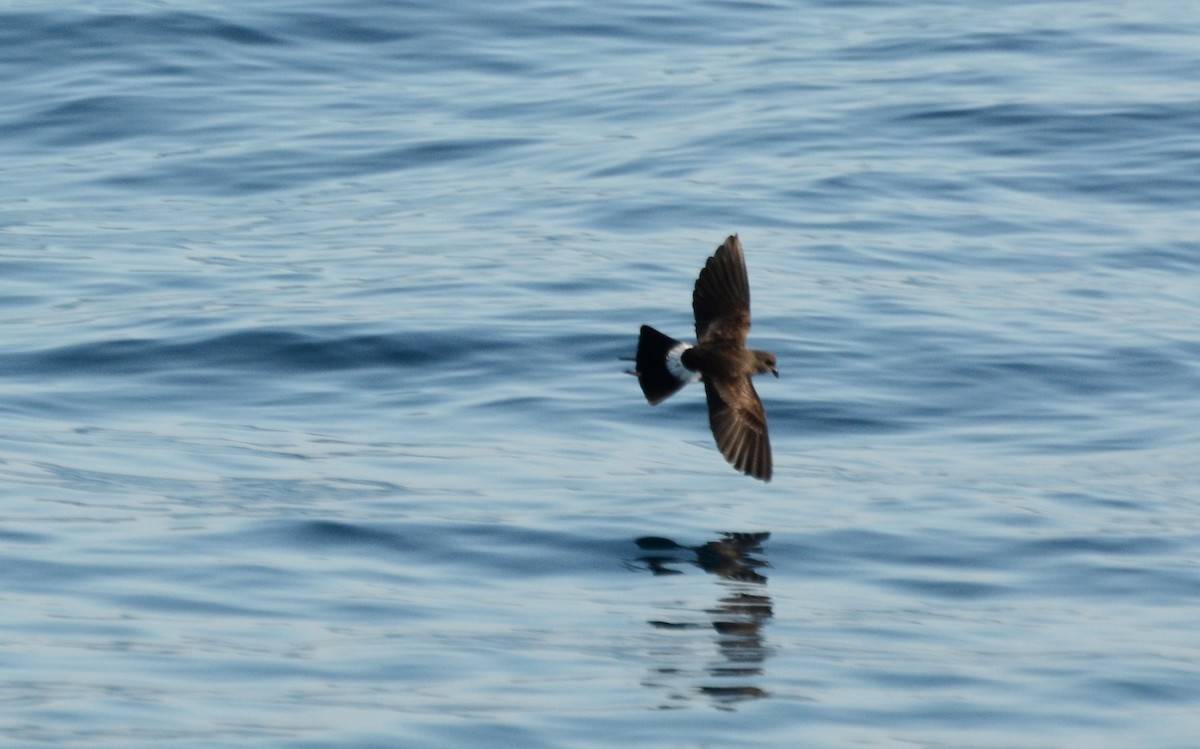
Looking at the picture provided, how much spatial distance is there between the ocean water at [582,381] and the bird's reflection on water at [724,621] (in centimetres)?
2

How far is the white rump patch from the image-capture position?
306 inches

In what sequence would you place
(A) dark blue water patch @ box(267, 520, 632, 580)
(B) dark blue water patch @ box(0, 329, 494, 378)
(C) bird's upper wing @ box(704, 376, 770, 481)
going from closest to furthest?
(A) dark blue water patch @ box(267, 520, 632, 580) → (C) bird's upper wing @ box(704, 376, 770, 481) → (B) dark blue water patch @ box(0, 329, 494, 378)

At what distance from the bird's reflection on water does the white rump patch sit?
67 centimetres

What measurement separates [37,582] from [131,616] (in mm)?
575

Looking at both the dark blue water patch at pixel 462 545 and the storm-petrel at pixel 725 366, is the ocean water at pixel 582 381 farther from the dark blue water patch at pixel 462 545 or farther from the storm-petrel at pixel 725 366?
the storm-petrel at pixel 725 366

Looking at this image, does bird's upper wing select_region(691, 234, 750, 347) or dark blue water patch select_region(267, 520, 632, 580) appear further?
bird's upper wing select_region(691, 234, 750, 347)

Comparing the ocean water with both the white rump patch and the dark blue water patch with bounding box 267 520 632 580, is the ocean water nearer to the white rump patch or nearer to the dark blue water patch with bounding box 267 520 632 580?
the dark blue water patch with bounding box 267 520 632 580

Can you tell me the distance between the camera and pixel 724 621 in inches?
271

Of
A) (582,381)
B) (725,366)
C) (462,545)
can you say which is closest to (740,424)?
(725,366)

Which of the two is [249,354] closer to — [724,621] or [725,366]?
[725,366]

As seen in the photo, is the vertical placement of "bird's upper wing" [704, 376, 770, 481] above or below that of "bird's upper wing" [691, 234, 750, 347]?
below

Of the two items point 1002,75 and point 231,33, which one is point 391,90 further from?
point 1002,75

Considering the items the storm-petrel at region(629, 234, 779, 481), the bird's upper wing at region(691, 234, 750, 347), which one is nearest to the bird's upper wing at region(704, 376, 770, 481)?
the storm-petrel at region(629, 234, 779, 481)

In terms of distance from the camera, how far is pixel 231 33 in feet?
61.3
